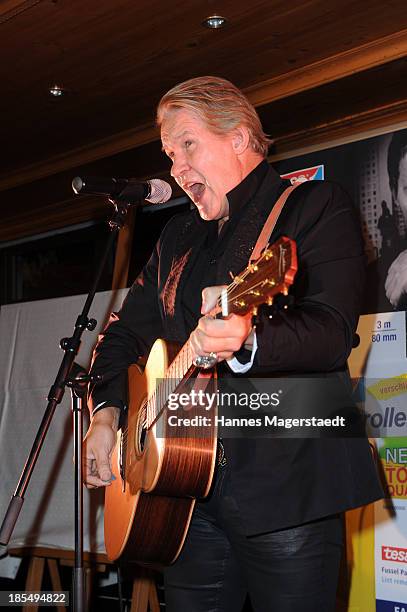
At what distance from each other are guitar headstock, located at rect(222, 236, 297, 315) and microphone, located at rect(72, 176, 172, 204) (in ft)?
2.46

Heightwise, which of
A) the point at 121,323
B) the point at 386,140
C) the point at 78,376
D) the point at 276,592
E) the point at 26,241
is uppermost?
the point at 26,241

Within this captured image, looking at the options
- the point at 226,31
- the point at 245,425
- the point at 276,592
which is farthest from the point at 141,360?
the point at 226,31

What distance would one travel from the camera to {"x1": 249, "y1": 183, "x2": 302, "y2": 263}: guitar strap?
1.52m

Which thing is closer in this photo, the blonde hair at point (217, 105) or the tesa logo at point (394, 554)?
the blonde hair at point (217, 105)

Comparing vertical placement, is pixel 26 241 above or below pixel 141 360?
above

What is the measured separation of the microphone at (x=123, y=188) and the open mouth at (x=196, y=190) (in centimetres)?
32

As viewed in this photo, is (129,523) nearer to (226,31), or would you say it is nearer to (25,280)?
(226,31)

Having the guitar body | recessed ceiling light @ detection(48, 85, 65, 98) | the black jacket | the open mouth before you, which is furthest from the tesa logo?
recessed ceiling light @ detection(48, 85, 65, 98)

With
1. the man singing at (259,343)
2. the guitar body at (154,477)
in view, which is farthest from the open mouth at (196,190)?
the guitar body at (154,477)

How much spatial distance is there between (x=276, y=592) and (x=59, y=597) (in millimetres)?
1942

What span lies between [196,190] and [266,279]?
56cm

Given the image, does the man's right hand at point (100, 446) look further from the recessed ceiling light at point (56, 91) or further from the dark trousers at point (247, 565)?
the recessed ceiling light at point (56, 91)

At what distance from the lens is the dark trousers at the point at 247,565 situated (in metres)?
1.42

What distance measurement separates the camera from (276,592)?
1.43 m
